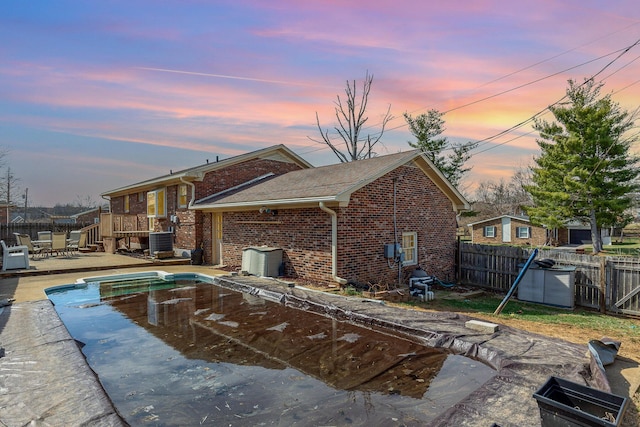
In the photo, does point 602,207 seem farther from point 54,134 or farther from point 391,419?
point 54,134

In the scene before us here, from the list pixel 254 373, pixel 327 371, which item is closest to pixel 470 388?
pixel 327 371

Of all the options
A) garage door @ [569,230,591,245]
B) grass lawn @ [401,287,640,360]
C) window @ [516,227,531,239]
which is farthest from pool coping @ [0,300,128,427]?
garage door @ [569,230,591,245]

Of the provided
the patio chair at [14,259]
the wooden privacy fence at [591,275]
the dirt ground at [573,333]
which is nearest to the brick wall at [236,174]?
the patio chair at [14,259]

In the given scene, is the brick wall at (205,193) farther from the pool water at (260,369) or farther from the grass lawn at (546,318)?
the grass lawn at (546,318)

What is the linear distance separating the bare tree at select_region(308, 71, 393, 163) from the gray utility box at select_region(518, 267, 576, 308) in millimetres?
21222

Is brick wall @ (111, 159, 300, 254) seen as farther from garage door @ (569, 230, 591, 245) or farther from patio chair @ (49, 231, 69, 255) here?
garage door @ (569, 230, 591, 245)

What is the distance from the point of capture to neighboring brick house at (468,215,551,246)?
32125 mm

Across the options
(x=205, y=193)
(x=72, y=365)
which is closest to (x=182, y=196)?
(x=205, y=193)

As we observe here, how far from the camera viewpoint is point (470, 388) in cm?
444

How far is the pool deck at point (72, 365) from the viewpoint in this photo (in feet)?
11.2

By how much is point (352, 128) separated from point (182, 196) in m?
18.3

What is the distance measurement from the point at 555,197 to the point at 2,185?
54599 mm

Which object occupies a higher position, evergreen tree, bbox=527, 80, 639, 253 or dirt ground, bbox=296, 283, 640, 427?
evergreen tree, bbox=527, 80, 639, 253

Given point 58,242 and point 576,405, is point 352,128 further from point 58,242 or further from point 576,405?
point 576,405
